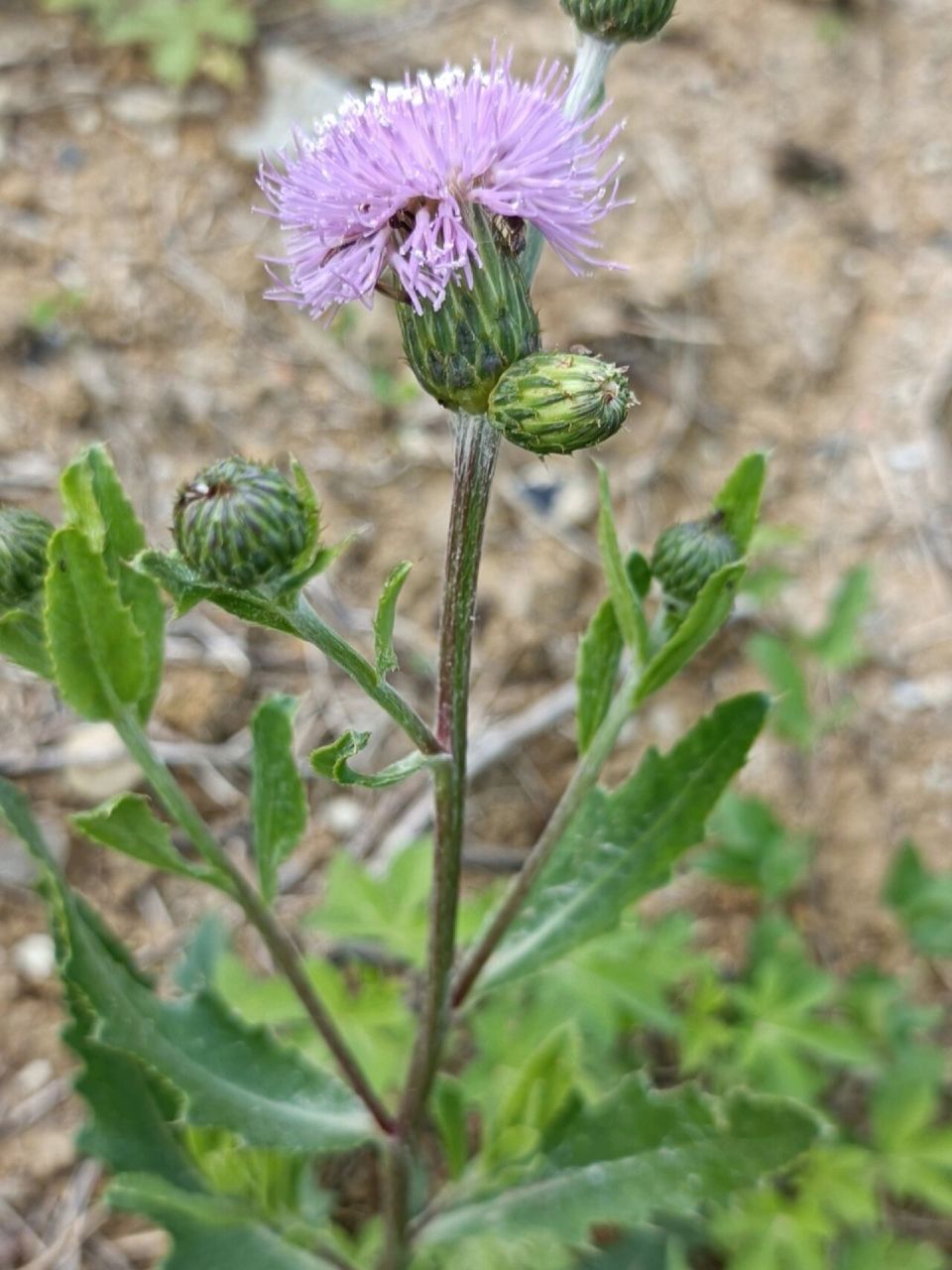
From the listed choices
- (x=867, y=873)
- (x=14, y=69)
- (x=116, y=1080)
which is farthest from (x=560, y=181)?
(x=14, y=69)

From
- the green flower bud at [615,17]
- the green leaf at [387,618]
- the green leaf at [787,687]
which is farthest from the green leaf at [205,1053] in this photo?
the green leaf at [787,687]

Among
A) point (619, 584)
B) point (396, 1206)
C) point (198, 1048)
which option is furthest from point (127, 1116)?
point (619, 584)

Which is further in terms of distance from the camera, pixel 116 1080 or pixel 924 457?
pixel 924 457

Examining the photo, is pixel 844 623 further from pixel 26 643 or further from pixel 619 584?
pixel 26 643

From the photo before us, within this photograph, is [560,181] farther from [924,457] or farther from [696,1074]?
[924,457]

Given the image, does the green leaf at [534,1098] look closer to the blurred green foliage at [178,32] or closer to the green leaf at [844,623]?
the green leaf at [844,623]

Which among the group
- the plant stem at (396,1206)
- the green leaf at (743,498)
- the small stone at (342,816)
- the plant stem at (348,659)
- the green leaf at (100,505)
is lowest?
the plant stem at (396,1206)
